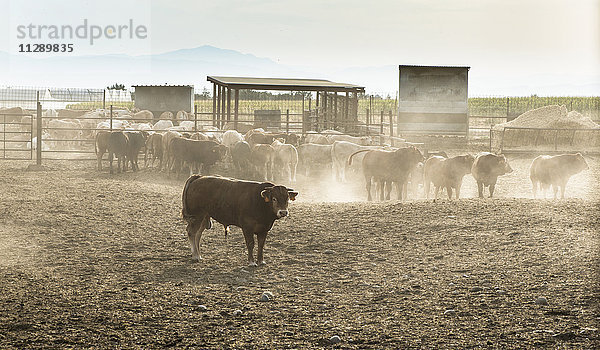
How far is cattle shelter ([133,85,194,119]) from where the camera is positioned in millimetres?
41219

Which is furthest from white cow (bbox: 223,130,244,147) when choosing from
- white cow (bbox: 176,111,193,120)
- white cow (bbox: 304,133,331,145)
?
white cow (bbox: 176,111,193,120)

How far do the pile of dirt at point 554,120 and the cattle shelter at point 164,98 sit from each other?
18.9 metres

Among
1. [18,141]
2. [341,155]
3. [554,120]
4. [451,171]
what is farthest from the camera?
[554,120]

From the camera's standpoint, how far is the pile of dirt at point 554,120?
30.3 metres

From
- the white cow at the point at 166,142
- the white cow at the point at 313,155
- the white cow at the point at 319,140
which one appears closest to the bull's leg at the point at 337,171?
the white cow at the point at 313,155

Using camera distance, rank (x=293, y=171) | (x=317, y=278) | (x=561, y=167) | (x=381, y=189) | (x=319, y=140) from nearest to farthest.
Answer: (x=317, y=278)
(x=561, y=167)
(x=381, y=189)
(x=293, y=171)
(x=319, y=140)

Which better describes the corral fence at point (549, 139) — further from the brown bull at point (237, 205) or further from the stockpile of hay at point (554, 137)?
the brown bull at point (237, 205)

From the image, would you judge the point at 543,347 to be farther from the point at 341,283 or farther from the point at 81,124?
the point at 81,124

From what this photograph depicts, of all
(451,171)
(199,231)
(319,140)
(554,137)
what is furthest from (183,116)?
(199,231)

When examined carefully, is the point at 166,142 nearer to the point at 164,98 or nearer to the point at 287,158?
the point at 287,158

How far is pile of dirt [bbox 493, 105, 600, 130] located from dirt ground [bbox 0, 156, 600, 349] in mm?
20188

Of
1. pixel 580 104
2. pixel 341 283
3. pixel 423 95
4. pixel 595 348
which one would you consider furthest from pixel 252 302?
pixel 580 104

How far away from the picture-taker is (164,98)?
4153 centimetres

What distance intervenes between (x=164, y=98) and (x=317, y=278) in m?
35.5
